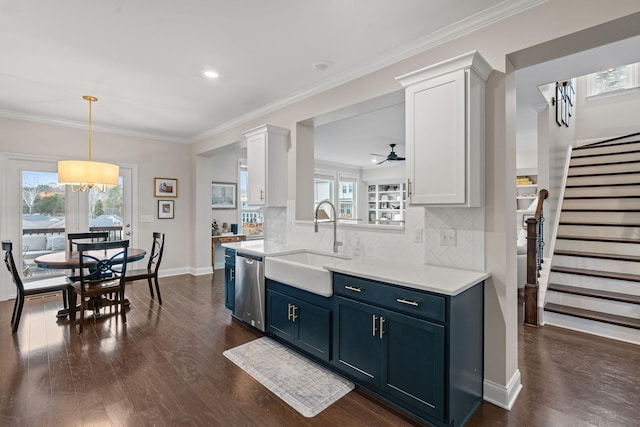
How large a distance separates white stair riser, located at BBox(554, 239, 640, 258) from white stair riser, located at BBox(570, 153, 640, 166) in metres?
2.06

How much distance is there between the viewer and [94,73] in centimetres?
322

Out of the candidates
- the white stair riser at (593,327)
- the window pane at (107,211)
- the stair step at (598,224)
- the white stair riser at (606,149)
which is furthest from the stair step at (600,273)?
the window pane at (107,211)

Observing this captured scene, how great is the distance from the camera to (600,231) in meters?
4.25

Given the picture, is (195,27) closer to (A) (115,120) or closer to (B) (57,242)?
(A) (115,120)

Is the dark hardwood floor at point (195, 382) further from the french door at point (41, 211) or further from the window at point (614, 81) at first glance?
the window at point (614, 81)

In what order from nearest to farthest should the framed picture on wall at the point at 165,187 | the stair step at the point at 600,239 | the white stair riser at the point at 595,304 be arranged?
the white stair riser at the point at 595,304 → the stair step at the point at 600,239 → the framed picture on wall at the point at 165,187

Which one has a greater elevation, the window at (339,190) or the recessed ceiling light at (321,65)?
the recessed ceiling light at (321,65)

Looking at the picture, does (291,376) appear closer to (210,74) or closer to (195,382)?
(195,382)

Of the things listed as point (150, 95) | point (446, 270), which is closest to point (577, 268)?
point (446, 270)

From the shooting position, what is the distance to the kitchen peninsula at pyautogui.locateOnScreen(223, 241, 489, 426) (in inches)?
72.1

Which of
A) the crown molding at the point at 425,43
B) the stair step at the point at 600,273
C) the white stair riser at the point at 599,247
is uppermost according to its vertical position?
the crown molding at the point at 425,43

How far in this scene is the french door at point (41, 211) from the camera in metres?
4.54

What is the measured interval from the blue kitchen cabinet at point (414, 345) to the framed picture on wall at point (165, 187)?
15.6 ft

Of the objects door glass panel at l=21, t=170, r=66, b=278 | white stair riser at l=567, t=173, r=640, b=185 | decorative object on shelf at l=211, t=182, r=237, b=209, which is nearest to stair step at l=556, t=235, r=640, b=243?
white stair riser at l=567, t=173, r=640, b=185
